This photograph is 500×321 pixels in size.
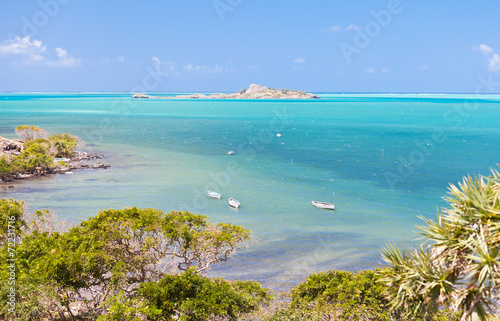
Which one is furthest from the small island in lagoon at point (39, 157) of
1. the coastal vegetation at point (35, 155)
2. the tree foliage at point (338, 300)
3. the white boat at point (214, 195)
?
the tree foliage at point (338, 300)

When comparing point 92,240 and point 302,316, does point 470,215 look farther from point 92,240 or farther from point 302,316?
point 92,240

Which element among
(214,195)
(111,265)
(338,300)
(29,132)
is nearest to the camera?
(338,300)

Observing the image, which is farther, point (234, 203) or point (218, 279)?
point (234, 203)

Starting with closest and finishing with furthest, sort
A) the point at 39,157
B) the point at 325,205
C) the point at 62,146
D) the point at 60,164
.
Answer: the point at 325,205
the point at 39,157
the point at 60,164
the point at 62,146

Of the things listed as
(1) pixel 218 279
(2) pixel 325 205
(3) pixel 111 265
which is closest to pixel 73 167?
(2) pixel 325 205

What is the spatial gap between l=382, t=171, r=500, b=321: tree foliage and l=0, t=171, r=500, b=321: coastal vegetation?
3 cm

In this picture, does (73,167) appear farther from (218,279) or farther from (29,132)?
(218,279)

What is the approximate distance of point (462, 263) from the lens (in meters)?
9.64

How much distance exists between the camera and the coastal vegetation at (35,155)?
166ft

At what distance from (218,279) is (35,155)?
47.0 meters

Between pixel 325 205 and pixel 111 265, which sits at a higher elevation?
pixel 325 205

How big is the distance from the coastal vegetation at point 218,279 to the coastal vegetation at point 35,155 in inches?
1305

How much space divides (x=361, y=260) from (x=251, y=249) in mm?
8566

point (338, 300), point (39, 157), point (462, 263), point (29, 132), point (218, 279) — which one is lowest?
A: point (218, 279)
